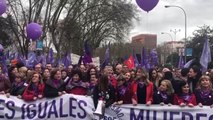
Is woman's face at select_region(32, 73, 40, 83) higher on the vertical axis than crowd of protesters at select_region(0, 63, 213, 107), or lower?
higher

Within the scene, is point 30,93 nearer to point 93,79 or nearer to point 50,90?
point 50,90

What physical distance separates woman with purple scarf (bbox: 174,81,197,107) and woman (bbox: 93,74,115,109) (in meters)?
1.14

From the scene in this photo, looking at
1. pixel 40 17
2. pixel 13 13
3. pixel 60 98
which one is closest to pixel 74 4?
pixel 40 17

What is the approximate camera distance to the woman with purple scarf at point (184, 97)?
7.94 metres

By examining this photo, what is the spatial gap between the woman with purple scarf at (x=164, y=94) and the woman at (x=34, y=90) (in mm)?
2038

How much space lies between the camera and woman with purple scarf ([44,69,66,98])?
26.9 ft

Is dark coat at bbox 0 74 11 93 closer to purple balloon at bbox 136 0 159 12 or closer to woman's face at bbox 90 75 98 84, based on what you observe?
woman's face at bbox 90 75 98 84

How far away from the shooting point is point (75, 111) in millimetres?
8266

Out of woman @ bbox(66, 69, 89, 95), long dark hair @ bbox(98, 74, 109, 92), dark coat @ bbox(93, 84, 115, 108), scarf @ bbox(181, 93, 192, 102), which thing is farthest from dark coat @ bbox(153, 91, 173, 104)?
woman @ bbox(66, 69, 89, 95)

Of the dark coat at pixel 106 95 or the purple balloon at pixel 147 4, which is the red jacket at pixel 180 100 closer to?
the dark coat at pixel 106 95

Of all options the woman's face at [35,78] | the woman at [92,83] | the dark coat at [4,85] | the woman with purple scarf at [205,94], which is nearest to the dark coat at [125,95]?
the woman at [92,83]

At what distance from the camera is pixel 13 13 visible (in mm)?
38969

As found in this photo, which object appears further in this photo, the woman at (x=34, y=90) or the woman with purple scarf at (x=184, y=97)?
→ the woman at (x=34, y=90)

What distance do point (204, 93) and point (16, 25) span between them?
1374 inches
